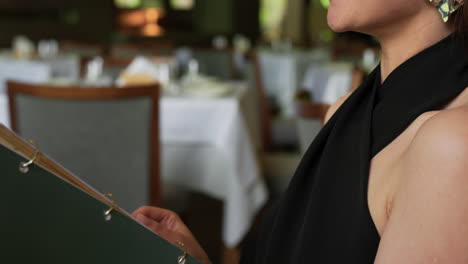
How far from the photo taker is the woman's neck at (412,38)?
0.70m

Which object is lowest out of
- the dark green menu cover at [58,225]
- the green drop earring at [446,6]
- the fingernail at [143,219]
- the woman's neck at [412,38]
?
the fingernail at [143,219]

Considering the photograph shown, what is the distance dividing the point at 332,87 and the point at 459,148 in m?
3.68

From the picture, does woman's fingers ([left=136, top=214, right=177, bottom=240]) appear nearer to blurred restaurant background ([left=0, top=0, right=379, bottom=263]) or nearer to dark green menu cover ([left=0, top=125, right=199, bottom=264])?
dark green menu cover ([left=0, top=125, right=199, bottom=264])

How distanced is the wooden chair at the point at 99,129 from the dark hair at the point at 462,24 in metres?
1.45

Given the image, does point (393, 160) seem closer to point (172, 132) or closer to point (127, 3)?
point (172, 132)

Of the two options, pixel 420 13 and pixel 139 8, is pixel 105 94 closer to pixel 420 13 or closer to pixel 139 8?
pixel 420 13

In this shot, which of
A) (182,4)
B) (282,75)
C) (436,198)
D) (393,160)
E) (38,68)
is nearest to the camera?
(436,198)

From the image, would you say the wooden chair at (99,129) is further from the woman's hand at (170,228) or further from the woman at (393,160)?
the woman at (393,160)

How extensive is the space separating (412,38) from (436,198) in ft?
0.83

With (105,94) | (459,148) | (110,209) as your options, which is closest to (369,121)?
(459,148)

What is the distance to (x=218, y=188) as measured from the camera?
2695mm

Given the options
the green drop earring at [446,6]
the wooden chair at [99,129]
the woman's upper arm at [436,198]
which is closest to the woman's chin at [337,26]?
the green drop earring at [446,6]

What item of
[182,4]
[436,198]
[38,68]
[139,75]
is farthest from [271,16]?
[436,198]

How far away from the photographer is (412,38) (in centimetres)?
72
